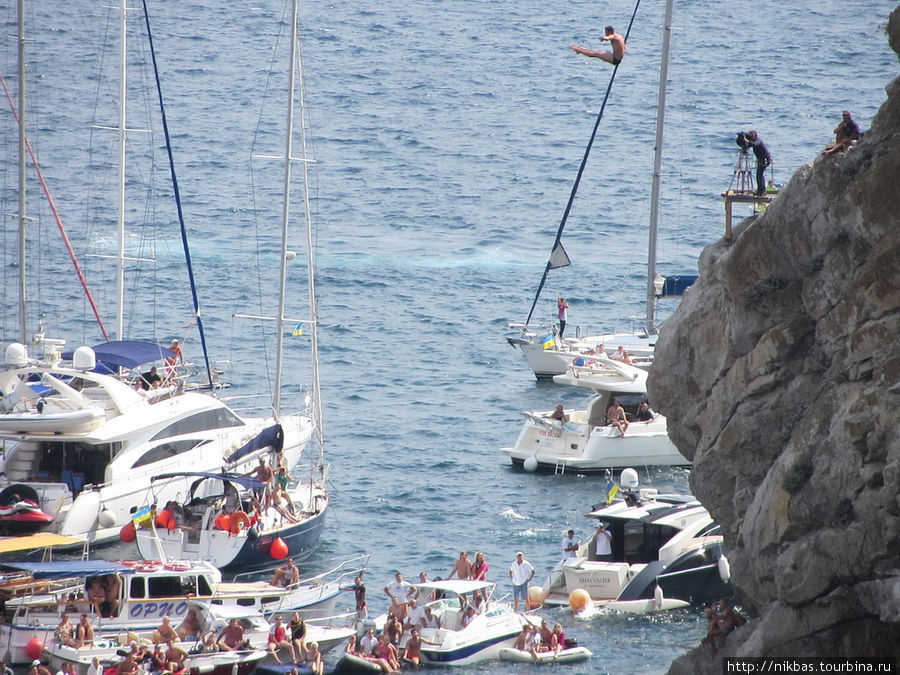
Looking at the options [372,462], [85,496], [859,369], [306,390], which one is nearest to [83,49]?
[306,390]

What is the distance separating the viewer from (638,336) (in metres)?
55.5

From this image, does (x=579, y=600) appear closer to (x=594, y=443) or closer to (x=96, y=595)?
(x=96, y=595)

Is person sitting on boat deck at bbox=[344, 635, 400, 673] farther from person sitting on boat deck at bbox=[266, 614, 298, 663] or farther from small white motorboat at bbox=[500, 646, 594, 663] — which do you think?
small white motorboat at bbox=[500, 646, 594, 663]

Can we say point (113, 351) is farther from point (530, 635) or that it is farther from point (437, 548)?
point (530, 635)

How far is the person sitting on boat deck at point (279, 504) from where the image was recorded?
124ft

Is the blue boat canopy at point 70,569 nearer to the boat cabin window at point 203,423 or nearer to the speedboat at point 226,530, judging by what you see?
the speedboat at point 226,530

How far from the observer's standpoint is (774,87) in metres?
119

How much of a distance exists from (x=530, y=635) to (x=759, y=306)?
9.83 m

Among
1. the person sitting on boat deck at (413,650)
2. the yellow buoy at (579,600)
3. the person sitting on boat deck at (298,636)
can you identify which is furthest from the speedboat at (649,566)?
the person sitting on boat deck at (298,636)

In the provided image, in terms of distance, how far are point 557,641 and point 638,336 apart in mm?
25620

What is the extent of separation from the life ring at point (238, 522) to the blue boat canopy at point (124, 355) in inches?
304

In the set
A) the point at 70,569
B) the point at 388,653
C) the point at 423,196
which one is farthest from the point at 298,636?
the point at 423,196

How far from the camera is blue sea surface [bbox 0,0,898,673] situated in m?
45.3

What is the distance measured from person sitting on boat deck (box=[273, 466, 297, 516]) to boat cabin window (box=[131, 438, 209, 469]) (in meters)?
2.48
